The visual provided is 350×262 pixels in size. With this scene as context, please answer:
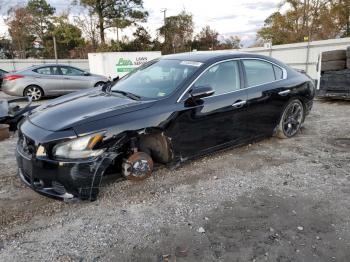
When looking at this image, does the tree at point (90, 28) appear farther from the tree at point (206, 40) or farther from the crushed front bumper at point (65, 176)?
the crushed front bumper at point (65, 176)

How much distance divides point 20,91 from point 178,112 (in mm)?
9059

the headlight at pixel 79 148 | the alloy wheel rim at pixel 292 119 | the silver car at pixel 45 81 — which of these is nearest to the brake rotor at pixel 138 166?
the headlight at pixel 79 148

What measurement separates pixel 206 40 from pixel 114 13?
18.8m

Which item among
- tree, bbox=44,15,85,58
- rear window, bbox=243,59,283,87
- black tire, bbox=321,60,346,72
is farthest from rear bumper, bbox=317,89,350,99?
tree, bbox=44,15,85,58

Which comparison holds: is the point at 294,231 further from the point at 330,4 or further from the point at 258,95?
the point at 330,4

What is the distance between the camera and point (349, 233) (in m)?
2.87

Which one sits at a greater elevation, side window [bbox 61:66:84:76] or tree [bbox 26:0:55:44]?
tree [bbox 26:0:55:44]

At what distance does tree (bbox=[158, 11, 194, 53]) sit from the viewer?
3797cm

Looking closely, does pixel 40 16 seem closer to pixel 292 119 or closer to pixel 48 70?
pixel 48 70

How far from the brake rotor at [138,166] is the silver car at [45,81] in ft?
25.8

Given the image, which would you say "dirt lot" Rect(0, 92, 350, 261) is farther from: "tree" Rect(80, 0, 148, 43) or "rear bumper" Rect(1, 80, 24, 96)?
"tree" Rect(80, 0, 148, 43)

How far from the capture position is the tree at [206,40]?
43.2 m

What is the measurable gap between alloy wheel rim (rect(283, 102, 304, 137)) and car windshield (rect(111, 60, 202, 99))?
83.6 inches

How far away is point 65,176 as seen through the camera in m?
3.07
